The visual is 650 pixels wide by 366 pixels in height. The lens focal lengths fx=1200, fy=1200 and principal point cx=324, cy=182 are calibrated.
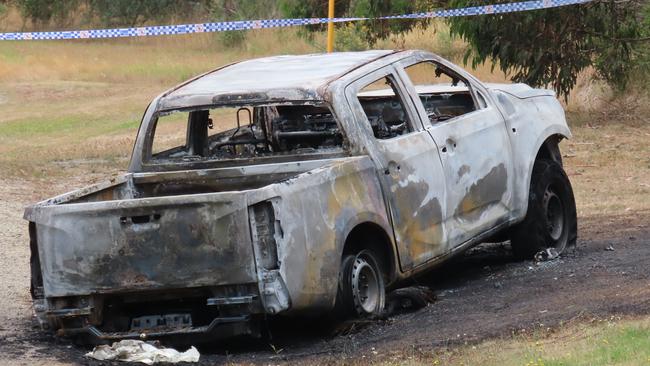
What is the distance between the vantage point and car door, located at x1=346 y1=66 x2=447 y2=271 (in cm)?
772

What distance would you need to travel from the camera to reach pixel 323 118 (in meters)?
8.38

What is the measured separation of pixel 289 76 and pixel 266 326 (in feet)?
5.93

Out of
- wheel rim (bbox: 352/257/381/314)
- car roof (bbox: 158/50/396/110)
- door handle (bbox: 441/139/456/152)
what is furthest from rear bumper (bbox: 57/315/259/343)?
door handle (bbox: 441/139/456/152)

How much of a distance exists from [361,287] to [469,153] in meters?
1.58

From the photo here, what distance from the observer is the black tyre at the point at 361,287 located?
23.5ft

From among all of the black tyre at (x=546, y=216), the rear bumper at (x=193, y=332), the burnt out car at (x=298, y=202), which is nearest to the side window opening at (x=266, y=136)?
the burnt out car at (x=298, y=202)

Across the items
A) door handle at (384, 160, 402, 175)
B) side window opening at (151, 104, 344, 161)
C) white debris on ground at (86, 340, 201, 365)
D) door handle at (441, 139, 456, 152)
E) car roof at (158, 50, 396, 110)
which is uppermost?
car roof at (158, 50, 396, 110)

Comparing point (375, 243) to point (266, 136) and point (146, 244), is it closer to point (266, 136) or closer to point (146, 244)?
point (266, 136)

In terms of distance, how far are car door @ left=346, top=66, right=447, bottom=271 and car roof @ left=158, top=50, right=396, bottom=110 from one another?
→ 26cm

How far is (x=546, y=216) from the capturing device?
31.3 feet

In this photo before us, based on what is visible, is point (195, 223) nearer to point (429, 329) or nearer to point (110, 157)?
point (429, 329)

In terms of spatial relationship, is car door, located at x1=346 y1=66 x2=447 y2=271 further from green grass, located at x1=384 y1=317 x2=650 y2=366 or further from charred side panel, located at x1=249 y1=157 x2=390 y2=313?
green grass, located at x1=384 y1=317 x2=650 y2=366

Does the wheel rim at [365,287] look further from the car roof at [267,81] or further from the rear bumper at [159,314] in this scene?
the car roof at [267,81]

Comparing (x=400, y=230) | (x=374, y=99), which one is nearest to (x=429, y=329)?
A: (x=400, y=230)
